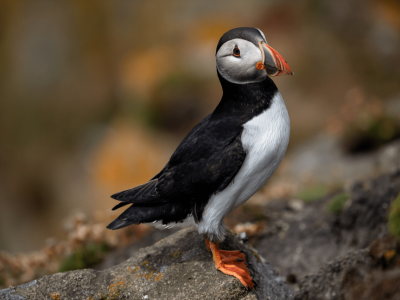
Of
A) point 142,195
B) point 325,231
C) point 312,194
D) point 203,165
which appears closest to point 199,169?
point 203,165

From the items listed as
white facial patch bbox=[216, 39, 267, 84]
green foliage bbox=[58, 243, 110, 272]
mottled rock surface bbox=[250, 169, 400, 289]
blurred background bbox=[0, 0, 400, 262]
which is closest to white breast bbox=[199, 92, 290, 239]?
white facial patch bbox=[216, 39, 267, 84]

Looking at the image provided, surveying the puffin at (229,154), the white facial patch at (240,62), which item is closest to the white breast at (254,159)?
the puffin at (229,154)

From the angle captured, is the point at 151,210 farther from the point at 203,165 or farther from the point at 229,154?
the point at 229,154

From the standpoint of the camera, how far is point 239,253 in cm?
354

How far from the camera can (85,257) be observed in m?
5.01

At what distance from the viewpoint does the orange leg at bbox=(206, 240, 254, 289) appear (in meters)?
3.18

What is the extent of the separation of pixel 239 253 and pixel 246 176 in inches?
33.5

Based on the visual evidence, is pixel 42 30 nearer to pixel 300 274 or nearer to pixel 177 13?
pixel 177 13

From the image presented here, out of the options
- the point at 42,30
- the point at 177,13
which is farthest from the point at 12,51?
the point at 177,13

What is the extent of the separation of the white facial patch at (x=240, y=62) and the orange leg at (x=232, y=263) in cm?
141

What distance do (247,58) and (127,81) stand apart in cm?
963

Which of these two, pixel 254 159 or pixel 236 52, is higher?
pixel 236 52

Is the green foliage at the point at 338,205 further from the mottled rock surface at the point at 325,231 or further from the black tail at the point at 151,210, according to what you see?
the black tail at the point at 151,210

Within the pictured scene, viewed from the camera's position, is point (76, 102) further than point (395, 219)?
Yes
